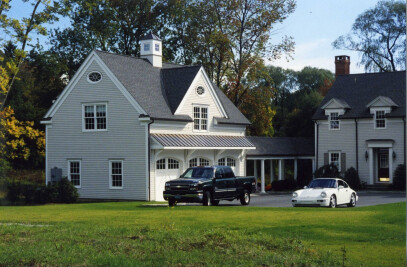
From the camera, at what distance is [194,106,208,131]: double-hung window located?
3897cm

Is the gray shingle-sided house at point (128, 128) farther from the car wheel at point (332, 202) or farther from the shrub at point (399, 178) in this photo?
the shrub at point (399, 178)

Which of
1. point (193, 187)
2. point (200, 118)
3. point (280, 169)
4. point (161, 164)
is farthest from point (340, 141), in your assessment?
point (193, 187)

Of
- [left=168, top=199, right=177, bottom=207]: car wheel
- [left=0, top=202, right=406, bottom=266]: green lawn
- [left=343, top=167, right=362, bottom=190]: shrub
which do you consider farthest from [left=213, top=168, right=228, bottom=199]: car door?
[left=343, top=167, right=362, bottom=190]: shrub

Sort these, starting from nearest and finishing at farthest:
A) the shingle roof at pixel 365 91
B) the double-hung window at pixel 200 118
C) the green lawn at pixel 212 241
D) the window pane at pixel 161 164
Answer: the green lawn at pixel 212 241
the window pane at pixel 161 164
the double-hung window at pixel 200 118
the shingle roof at pixel 365 91

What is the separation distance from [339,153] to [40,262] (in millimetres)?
37404

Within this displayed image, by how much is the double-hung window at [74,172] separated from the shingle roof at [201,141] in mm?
5471

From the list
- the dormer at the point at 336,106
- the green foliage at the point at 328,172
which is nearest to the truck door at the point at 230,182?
the green foliage at the point at 328,172

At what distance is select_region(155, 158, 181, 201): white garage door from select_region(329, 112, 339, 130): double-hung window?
15674 millimetres

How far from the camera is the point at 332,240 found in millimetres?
14297

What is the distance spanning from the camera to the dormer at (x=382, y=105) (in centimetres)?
4438

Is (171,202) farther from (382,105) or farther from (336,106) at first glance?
(336,106)

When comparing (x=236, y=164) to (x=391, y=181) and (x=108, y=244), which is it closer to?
(x=391, y=181)

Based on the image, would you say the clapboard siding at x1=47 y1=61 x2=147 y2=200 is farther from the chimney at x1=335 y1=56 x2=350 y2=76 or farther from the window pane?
the chimney at x1=335 y1=56 x2=350 y2=76

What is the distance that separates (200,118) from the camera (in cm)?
3909
